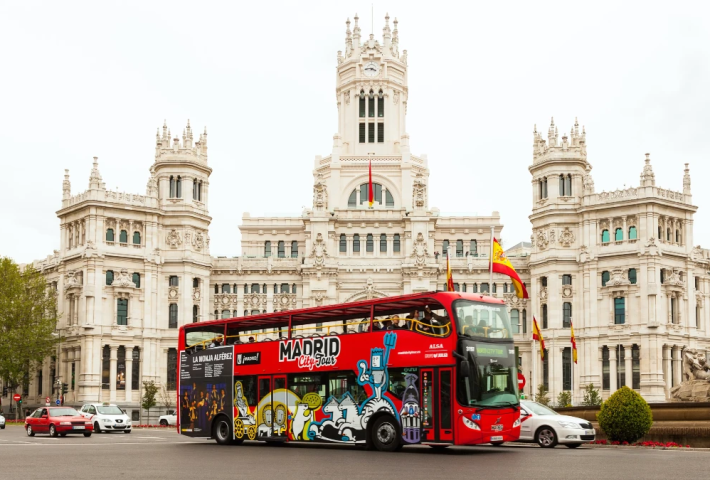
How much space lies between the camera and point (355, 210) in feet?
319

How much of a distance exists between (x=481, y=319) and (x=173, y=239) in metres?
66.5

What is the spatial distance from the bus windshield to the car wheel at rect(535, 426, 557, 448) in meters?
5.75

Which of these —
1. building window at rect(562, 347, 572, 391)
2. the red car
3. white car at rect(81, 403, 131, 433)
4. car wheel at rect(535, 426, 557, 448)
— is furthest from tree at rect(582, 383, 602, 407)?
the red car

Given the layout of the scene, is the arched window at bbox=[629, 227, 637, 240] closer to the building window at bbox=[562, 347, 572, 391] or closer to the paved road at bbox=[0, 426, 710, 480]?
the building window at bbox=[562, 347, 572, 391]

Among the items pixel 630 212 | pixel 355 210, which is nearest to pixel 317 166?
pixel 355 210

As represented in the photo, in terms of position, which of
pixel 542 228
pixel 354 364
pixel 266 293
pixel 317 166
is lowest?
pixel 354 364

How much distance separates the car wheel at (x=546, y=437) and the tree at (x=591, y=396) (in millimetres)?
44583

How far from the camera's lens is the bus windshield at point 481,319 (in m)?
31.0

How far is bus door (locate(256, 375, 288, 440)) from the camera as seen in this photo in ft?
118

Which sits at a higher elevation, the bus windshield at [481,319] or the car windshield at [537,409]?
the bus windshield at [481,319]

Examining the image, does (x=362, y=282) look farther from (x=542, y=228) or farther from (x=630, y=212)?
(x=630, y=212)

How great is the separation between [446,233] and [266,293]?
21.4m

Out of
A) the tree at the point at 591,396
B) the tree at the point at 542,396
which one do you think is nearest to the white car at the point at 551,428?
the tree at the point at 591,396

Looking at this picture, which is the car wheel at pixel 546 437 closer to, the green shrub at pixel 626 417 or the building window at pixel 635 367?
the green shrub at pixel 626 417
